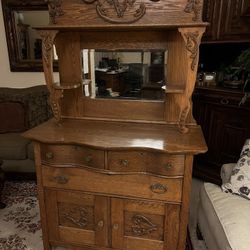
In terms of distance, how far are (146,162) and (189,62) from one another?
58 cm

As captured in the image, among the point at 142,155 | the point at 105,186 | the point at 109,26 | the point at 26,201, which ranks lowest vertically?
the point at 26,201

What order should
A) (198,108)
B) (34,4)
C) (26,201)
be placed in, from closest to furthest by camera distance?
1. (26,201)
2. (198,108)
3. (34,4)

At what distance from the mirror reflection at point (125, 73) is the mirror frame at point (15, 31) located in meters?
1.48

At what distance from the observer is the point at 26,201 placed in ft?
7.42

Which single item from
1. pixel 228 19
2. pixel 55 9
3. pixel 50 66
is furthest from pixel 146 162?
pixel 228 19

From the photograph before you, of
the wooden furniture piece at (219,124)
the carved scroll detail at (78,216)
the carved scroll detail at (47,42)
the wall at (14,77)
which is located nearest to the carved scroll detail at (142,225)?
the carved scroll detail at (78,216)

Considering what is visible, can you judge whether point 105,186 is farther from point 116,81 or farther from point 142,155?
point 116,81

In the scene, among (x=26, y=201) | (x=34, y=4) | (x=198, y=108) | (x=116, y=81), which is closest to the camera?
(x=116, y=81)

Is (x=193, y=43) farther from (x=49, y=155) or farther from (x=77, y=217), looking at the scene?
(x=77, y=217)

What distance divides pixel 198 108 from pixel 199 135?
1075mm

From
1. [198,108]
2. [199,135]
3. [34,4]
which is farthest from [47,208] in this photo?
[34,4]

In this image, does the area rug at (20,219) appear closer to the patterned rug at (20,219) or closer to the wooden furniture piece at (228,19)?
the patterned rug at (20,219)

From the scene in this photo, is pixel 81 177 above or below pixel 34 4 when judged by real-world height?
below

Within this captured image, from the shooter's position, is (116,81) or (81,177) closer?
(81,177)
